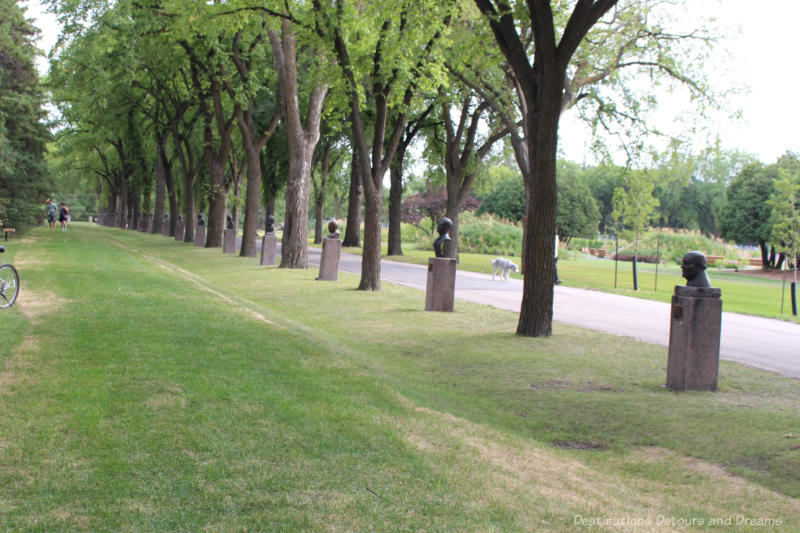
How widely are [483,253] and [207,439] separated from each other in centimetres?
4622

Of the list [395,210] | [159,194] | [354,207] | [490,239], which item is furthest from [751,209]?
[159,194]

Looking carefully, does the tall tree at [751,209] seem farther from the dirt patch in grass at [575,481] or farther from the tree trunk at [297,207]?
the dirt patch in grass at [575,481]

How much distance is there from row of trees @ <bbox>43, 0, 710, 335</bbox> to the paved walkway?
224 cm

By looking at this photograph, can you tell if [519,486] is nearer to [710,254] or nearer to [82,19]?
[82,19]

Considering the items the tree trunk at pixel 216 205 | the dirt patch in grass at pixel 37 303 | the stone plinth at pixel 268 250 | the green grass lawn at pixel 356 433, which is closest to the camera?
the green grass lawn at pixel 356 433

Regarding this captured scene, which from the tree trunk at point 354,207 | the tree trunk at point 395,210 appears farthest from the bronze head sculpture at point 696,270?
the tree trunk at point 354,207

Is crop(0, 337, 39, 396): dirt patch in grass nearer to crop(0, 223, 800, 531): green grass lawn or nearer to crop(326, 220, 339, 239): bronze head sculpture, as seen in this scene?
crop(0, 223, 800, 531): green grass lawn

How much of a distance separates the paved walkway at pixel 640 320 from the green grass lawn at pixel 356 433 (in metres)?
1.36

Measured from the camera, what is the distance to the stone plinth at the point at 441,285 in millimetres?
14398

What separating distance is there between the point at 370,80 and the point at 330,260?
16.9ft

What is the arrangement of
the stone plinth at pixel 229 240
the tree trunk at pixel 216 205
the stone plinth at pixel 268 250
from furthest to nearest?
1. the tree trunk at pixel 216 205
2. the stone plinth at pixel 229 240
3. the stone plinth at pixel 268 250

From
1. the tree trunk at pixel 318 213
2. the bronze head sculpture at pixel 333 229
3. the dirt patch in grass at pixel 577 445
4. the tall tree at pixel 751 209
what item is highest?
the tall tree at pixel 751 209

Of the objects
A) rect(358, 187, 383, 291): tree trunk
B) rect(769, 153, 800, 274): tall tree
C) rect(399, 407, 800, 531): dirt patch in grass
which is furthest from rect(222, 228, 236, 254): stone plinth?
rect(399, 407, 800, 531): dirt patch in grass

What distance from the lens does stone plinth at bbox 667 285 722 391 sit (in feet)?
25.7
